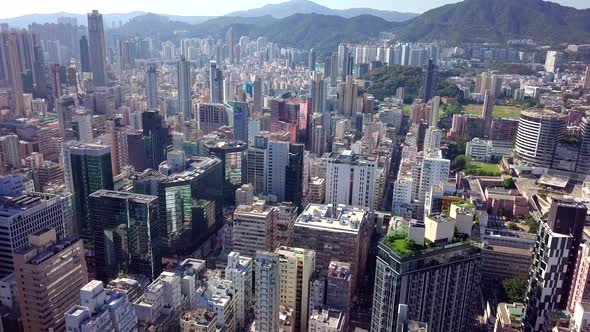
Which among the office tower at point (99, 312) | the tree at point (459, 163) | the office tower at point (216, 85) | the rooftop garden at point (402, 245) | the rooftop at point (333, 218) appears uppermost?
the office tower at point (216, 85)

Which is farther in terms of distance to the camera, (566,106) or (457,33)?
(457,33)

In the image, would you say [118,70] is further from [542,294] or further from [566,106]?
[542,294]

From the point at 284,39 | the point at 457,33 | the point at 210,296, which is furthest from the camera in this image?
the point at 284,39

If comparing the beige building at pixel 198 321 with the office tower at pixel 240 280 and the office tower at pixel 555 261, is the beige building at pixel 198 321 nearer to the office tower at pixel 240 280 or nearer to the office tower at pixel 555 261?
the office tower at pixel 240 280

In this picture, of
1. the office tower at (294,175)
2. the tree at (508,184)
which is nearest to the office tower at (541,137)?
the tree at (508,184)

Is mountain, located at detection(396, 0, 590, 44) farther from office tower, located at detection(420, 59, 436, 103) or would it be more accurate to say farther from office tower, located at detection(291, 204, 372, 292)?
office tower, located at detection(291, 204, 372, 292)

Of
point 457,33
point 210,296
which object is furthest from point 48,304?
point 457,33

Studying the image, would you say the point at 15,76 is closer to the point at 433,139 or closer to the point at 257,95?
the point at 257,95
